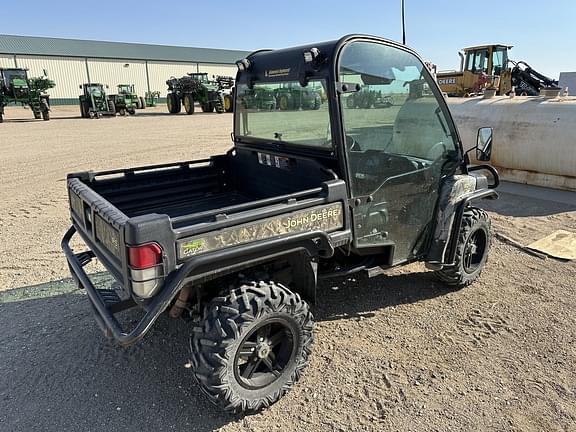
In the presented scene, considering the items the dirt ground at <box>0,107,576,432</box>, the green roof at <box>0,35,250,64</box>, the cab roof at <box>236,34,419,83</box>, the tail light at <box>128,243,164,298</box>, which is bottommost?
the dirt ground at <box>0,107,576,432</box>

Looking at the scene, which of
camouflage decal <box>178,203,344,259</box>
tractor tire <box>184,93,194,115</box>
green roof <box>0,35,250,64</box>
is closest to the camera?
camouflage decal <box>178,203,344,259</box>

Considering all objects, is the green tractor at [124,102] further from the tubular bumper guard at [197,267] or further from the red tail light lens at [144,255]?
the red tail light lens at [144,255]

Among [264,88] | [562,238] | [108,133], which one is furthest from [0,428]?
[108,133]

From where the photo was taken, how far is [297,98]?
125 inches

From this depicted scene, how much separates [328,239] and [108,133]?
53.1ft

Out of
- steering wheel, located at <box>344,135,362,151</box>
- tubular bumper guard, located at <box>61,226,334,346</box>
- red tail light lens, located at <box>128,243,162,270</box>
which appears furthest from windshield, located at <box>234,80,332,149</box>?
red tail light lens, located at <box>128,243,162,270</box>

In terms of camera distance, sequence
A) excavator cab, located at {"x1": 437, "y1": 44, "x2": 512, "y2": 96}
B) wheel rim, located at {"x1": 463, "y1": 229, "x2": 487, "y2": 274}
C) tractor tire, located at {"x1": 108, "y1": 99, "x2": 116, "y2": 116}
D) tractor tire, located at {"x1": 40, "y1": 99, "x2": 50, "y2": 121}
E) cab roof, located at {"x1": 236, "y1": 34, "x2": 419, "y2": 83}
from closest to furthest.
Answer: cab roof, located at {"x1": 236, "y1": 34, "x2": 419, "y2": 83} → wheel rim, located at {"x1": 463, "y1": 229, "x2": 487, "y2": 274} → excavator cab, located at {"x1": 437, "y1": 44, "x2": 512, "y2": 96} → tractor tire, located at {"x1": 40, "y1": 99, "x2": 50, "y2": 121} → tractor tire, located at {"x1": 108, "y1": 99, "x2": 116, "y2": 116}

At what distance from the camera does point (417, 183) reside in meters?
3.34

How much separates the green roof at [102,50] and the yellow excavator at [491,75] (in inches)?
1654

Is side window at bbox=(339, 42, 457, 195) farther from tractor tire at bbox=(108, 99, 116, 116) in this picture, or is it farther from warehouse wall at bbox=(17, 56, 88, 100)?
warehouse wall at bbox=(17, 56, 88, 100)

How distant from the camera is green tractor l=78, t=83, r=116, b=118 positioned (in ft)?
84.2

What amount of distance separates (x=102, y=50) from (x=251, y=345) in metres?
55.9

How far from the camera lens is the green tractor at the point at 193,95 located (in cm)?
2720

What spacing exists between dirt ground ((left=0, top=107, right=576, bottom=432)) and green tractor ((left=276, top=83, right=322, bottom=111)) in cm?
160
